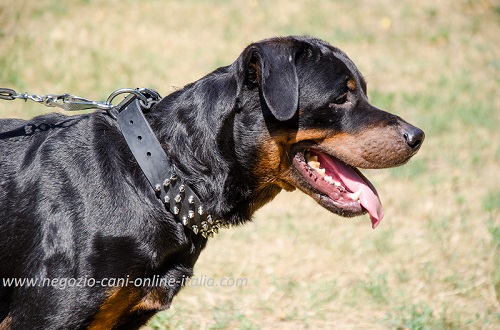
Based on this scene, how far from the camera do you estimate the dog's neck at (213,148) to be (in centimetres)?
337

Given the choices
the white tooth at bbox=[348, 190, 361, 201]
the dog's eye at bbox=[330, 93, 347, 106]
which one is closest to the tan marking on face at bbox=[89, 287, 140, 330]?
the white tooth at bbox=[348, 190, 361, 201]

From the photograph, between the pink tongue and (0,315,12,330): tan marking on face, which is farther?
the pink tongue

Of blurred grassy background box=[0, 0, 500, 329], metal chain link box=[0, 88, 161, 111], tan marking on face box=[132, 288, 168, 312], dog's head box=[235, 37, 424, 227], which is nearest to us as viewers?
tan marking on face box=[132, 288, 168, 312]

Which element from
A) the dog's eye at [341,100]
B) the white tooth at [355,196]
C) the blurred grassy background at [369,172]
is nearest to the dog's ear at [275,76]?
the dog's eye at [341,100]

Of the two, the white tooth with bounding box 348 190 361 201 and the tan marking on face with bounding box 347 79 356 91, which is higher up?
the tan marking on face with bounding box 347 79 356 91

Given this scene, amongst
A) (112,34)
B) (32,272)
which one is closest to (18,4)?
(112,34)

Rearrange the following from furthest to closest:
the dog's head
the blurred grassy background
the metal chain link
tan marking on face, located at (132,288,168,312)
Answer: the blurred grassy background < the metal chain link < the dog's head < tan marking on face, located at (132,288,168,312)

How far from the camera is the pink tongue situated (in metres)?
3.56

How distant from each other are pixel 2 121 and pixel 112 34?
7328mm

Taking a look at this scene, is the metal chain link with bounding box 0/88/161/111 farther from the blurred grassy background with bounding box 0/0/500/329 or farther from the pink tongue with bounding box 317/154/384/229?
the blurred grassy background with bounding box 0/0/500/329

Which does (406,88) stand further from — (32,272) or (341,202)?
(32,272)

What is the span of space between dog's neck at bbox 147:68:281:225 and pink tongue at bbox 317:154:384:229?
1.52 ft

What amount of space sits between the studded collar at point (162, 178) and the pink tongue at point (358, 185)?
751 mm

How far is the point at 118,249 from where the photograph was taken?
3.19m
